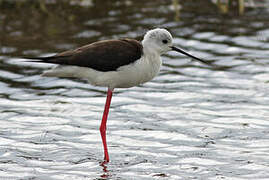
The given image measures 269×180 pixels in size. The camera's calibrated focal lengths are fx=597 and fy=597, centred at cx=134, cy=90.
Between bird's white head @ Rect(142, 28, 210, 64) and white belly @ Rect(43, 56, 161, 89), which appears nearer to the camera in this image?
white belly @ Rect(43, 56, 161, 89)

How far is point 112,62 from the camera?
7609mm

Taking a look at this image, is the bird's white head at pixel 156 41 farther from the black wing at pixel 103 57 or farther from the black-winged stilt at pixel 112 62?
the black wing at pixel 103 57

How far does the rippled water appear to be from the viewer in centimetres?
739

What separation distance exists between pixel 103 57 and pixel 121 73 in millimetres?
316

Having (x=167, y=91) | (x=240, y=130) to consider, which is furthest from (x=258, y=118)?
(x=167, y=91)

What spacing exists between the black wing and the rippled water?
1170 millimetres

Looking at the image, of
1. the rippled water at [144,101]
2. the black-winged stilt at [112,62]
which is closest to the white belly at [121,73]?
the black-winged stilt at [112,62]

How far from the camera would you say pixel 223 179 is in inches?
268

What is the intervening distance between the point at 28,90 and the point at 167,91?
8.28 feet

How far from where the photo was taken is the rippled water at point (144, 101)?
7395mm

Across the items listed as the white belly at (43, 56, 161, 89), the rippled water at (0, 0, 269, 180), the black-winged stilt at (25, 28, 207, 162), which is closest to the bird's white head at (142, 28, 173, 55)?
the black-winged stilt at (25, 28, 207, 162)

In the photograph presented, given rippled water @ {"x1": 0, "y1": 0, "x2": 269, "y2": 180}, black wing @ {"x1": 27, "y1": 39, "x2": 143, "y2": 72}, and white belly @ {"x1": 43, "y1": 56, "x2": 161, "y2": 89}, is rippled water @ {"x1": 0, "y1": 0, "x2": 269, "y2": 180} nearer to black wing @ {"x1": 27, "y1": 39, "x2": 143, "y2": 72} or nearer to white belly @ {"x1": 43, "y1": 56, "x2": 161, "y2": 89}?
white belly @ {"x1": 43, "y1": 56, "x2": 161, "y2": 89}

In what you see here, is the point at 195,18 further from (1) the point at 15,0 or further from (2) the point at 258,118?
(2) the point at 258,118

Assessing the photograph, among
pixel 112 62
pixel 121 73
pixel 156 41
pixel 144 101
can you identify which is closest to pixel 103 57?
pixel 112 62
